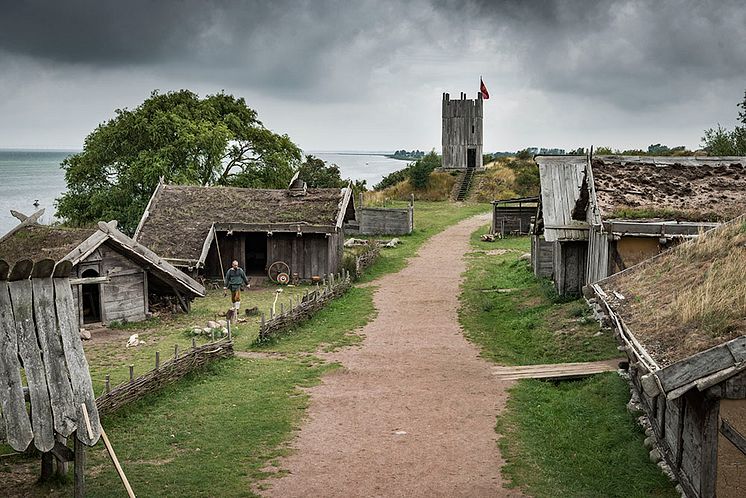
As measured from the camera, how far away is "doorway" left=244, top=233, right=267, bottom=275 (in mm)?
32062

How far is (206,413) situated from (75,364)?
5.18 metres

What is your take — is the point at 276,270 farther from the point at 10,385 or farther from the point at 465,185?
the point at 465,185

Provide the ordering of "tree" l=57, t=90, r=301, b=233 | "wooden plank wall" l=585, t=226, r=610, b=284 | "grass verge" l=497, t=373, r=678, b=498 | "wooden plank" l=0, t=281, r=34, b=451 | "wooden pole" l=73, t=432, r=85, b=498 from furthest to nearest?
"tree" l=57, t=90, r=301, b=233 < "wooden plank wall" l=585, t=226, r=610, b=284 < "grass verge" l=497, t=373, r=678, b=498 < "wooden pole" l=73, t=432, r=85, b=498 < "wooden plank" l=0, t=281, r=34, b=451

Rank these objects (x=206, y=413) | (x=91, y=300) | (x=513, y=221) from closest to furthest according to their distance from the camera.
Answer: (x=206, y=413) < (x=91, y=300) < (x=513, y=221)

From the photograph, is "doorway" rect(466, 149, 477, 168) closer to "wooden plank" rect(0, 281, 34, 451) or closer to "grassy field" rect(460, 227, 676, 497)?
"grassy field" rect(460, 227, 676, 497)

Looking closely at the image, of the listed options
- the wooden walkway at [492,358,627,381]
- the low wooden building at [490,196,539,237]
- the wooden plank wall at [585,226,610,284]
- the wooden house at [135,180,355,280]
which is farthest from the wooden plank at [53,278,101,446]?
the low wooden building at [490,196,539,237]

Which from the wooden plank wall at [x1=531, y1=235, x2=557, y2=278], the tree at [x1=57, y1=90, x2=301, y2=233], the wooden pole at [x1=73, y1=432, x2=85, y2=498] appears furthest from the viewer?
the tree at [x1=57, y1=90, x2=301, y2=233]

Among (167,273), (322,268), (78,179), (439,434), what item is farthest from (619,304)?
(78,179)

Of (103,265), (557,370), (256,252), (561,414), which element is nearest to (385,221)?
(256,252)

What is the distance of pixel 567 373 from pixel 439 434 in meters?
3.74

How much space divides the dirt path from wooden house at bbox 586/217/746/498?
2469 mm

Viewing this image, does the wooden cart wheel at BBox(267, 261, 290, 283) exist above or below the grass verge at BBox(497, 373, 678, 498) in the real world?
above

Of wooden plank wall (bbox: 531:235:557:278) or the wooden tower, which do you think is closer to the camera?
wooden plank wall (bbox: 531:235:557:278)

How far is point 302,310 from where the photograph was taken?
72.4ft
